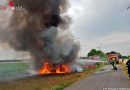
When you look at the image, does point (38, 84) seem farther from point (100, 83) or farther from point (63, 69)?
point (63, 69)

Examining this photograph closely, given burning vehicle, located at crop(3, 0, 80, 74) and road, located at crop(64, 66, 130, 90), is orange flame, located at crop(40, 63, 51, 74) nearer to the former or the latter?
burning vehicle, located at crop(3, 0, 80, 74)

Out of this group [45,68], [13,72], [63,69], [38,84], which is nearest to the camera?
[38,84]

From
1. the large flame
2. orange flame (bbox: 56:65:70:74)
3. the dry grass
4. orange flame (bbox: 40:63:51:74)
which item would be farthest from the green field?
the dry grass

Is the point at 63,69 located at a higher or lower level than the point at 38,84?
higher

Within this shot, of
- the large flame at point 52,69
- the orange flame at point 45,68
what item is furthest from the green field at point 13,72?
the large flame at point 52,69

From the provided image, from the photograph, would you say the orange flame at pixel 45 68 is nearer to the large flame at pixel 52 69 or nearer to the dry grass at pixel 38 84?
the large flame at pixel 52 69

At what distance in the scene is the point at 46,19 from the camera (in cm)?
5256

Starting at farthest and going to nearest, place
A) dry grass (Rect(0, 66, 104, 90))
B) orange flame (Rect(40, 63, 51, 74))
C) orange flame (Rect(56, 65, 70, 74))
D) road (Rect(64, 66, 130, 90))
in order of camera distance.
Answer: orange flame (Rect(56, 65, 70, 74)) → orange flame (Rect(40, 63, 51, 74)) → dry grass (Rect(0, 66, 104, 90)) → road (Rect(64, 66, 130, 90))

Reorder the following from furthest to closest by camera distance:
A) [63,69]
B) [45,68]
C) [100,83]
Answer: [63,69], [45,68], [100,83]

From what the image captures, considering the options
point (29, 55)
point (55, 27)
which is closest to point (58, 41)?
point (55, 27)

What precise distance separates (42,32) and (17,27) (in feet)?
14.1

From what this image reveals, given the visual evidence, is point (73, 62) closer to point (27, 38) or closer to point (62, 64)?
point (62, 64)

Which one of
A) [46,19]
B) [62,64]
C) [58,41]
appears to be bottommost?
[62,64]

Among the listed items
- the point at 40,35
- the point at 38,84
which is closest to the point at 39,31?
the point at 40,35
